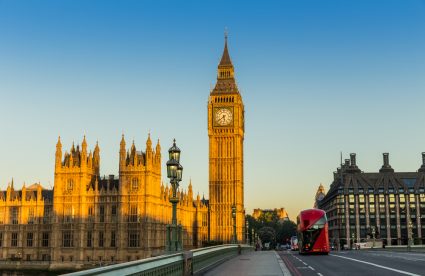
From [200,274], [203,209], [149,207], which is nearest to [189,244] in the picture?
[203,209]

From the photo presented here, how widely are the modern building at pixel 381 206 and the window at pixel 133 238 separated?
71.7m

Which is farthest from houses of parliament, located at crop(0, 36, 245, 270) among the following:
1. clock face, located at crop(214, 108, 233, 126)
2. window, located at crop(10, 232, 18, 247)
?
clock face, located at crop(214, 108, 233, 126)

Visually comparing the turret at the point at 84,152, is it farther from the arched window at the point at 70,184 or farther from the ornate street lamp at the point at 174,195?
the ornate street lamp at the point at 174,195

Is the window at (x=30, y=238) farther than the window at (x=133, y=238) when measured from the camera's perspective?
Yes

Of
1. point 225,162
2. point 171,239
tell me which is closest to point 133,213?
point 225,162

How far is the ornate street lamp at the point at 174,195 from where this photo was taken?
22016 mm

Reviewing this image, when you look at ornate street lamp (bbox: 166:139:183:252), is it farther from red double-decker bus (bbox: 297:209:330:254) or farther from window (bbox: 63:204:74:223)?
window (bbox: 63:204:74:223)

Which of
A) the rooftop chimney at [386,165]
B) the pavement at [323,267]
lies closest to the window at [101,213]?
the pavement at [323,267]

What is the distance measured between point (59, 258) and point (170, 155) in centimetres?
8212

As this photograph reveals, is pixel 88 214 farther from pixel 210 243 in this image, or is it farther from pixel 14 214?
pixel 210 243

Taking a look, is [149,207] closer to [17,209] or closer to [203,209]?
[17,209]

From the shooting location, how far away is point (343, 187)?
15362 centimetres

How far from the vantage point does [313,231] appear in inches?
1922

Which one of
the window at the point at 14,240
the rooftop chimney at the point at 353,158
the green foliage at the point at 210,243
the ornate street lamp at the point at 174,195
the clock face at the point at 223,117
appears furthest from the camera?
the rooftop chimney at the point at 353,158
